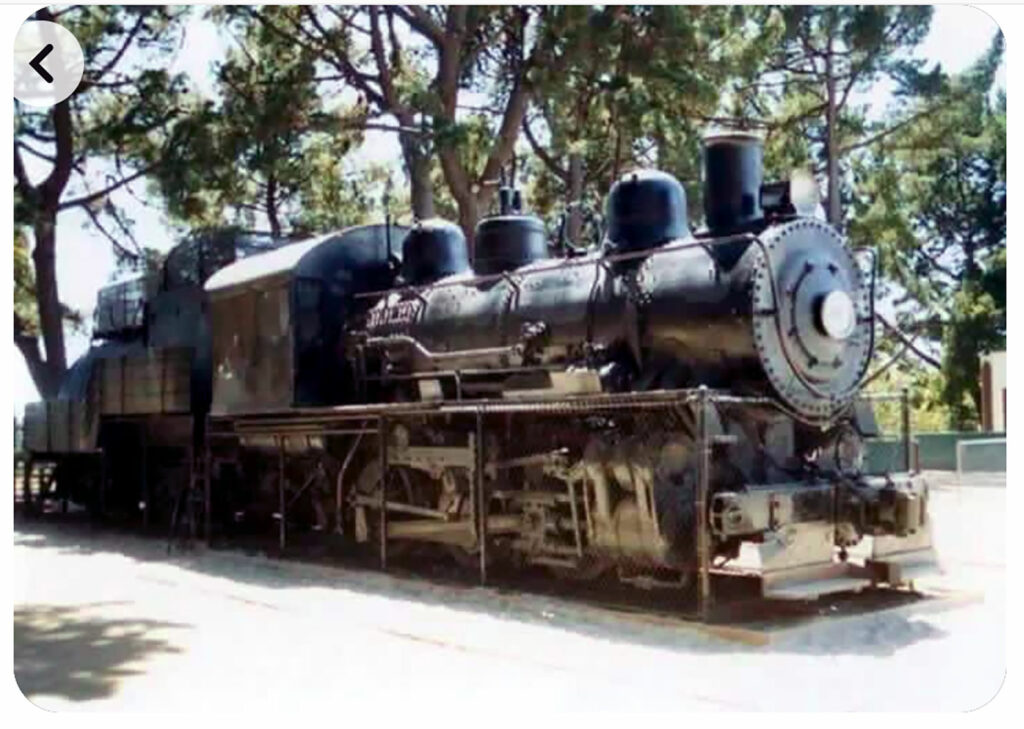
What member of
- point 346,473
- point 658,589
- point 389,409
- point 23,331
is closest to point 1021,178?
point 658,589

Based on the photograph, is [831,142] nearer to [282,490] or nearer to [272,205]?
[282,490]

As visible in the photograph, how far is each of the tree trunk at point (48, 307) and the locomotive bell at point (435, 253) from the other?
9.42 feet

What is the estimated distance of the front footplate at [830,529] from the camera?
700 cm

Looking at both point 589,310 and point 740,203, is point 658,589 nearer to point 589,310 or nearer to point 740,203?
point 589,310

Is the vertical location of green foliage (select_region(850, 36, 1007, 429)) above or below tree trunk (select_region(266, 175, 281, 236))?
below

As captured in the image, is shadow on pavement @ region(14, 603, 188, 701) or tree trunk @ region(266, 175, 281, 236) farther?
tree trunk @ region(266, 175, 281, 236)

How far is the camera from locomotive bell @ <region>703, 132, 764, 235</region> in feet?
25.2

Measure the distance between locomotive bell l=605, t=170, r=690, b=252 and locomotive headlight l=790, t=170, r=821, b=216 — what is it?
2.73ft

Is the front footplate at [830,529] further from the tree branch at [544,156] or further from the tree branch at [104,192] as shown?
the tree branch at [544,156]

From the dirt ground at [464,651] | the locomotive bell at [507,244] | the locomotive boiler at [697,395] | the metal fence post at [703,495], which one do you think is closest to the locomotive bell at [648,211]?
the locomotive boiler at [697,395]

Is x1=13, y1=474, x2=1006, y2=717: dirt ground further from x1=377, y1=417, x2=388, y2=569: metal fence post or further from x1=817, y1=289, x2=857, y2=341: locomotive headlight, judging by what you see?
x1=817, y1=289, x2=857, y2=341: locomotive headlight

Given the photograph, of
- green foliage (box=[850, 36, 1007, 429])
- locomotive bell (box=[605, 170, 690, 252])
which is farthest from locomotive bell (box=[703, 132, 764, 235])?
green foliage (box=[850, 36, 1007, 429])

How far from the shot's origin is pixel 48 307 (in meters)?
12.5

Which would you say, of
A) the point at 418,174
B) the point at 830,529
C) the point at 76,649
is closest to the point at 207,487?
the point at 76,649
